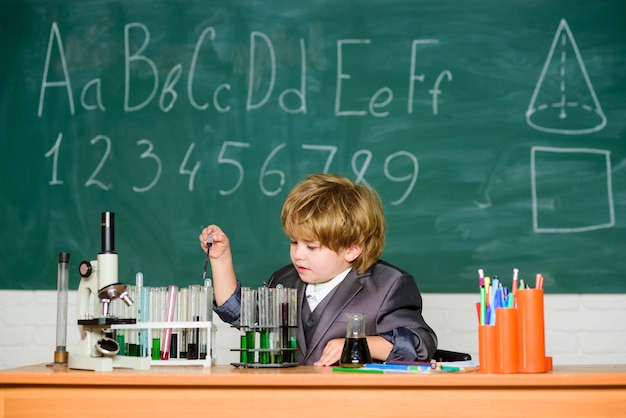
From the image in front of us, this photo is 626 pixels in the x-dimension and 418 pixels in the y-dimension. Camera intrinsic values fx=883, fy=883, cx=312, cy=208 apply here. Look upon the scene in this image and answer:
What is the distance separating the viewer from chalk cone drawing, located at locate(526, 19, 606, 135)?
3.18m

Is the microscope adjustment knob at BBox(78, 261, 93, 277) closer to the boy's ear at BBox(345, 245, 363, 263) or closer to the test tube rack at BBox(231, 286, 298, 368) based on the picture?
the test tube rack at BBox(231, 286, 298, 368)

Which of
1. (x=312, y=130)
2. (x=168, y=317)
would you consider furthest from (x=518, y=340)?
(x=312, y=130)

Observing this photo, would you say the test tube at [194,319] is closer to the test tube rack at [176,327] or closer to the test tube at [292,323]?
the test tube rack at [176,327]

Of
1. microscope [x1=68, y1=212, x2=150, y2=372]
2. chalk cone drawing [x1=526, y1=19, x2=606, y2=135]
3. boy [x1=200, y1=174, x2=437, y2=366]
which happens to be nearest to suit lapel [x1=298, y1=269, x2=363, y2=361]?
boy [x1=200, y1=174, x2=437, y2=366]

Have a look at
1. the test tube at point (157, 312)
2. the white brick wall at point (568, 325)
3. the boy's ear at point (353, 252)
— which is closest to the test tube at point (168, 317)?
the test tube at point (157, 312)

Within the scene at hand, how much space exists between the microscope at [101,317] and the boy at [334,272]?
342 mm

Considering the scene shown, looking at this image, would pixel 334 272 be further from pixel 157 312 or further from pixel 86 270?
pixel 86 270

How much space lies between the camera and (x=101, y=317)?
1.78m

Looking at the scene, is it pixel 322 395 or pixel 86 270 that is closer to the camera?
pixel 322 395

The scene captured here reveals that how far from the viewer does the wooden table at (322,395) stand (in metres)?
1.56

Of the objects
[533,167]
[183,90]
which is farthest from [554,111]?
[183,90]

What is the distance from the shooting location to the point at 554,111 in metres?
3.19

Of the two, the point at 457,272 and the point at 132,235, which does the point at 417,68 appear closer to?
the point at 457,272

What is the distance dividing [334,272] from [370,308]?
132 millimetres
